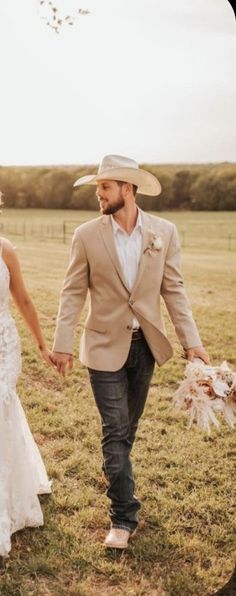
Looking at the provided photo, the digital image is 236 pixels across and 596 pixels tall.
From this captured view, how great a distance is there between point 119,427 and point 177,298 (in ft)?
2.57

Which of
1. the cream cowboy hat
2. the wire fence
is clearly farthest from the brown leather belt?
the wire fence

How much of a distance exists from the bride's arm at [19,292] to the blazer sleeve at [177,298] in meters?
0.77

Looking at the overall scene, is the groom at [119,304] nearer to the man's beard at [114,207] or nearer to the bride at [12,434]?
the man's beard at [114,207]

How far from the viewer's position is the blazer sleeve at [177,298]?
4.05 m

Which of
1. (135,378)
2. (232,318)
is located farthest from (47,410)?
(232,318)

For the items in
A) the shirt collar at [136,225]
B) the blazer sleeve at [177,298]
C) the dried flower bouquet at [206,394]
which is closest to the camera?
the dried flower bouquet at [206,394]

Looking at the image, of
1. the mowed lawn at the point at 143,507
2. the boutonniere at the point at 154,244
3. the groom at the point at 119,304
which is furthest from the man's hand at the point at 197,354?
the mowed lawn at the point at 143,507

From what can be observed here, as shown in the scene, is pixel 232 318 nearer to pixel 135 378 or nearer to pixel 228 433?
pixel 228 433

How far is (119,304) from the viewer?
393 centimetres

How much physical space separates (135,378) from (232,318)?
808 centimetres

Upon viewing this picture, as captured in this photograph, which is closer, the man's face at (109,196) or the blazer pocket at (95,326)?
the man's face at (109,196)

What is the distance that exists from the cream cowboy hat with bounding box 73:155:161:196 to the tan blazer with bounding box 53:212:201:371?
8.0 inches

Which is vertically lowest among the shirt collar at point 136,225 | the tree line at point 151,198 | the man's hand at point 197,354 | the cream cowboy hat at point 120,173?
the tree line at point 151,198

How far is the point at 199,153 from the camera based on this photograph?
24.2 meters
